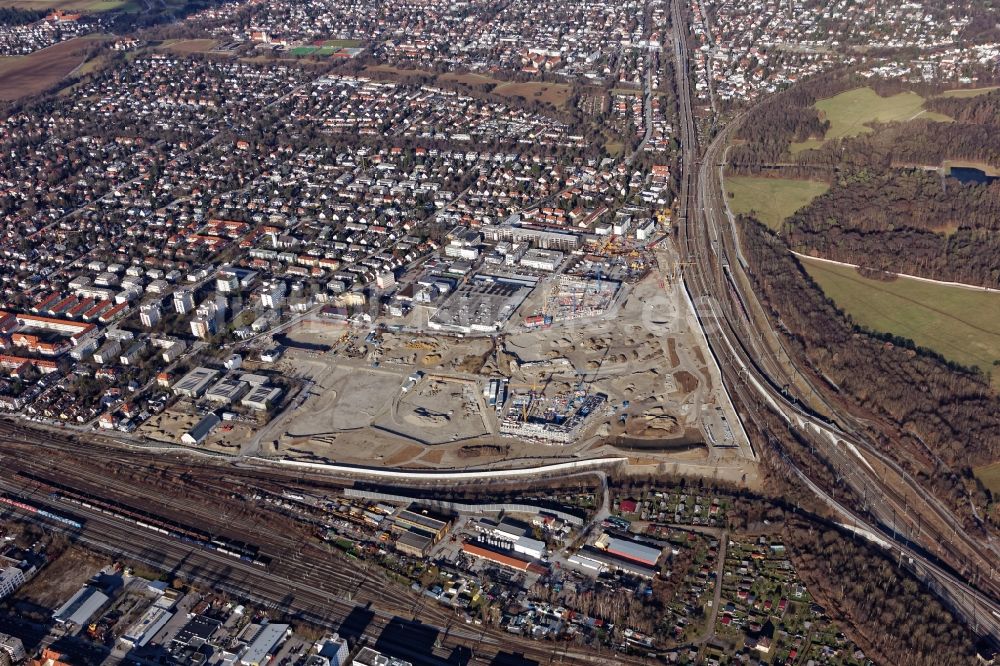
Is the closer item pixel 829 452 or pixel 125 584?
pixel 125 584

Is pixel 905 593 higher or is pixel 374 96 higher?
pixel 374 96

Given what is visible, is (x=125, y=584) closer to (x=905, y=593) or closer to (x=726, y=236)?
(x=905, y=593)

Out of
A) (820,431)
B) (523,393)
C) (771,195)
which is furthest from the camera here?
(771,195)

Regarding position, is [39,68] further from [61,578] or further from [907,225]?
[907,225]

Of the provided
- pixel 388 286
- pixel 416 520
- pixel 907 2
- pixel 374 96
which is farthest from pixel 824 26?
pixel 416 520

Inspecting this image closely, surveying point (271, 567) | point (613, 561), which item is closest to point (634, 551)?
point (613, 561)

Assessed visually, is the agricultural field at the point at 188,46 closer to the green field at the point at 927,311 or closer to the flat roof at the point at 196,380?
the flat roof at the point at 196,380

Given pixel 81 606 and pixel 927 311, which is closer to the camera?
pixel 81 606
